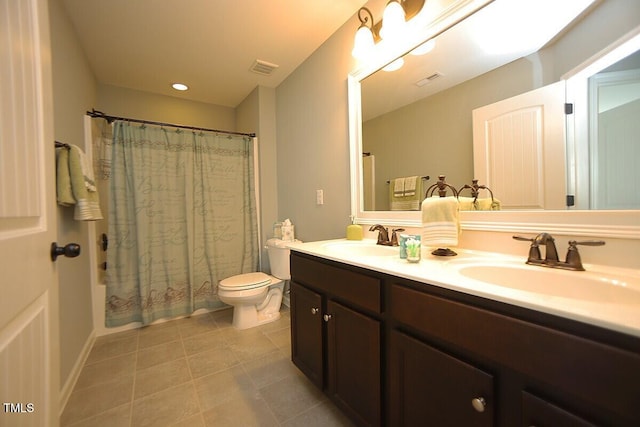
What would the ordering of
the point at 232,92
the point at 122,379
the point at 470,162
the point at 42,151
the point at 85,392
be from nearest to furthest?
1. the point at 42,151
2. the point at 470,162
3. the point at 85,392
4. the point at 122,379
5. the point at 232,92

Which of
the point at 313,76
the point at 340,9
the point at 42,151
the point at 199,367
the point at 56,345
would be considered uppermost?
the point at 340,9

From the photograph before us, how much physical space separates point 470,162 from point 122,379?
2.32 m

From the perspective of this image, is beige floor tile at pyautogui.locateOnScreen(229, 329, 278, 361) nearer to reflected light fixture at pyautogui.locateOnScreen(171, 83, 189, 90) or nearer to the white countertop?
the white countertop

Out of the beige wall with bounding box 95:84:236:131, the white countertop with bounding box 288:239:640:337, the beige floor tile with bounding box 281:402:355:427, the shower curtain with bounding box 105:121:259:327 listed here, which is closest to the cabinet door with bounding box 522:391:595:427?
the white countertop with bounding box 288:239:640:337

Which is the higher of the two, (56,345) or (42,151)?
(42,151)

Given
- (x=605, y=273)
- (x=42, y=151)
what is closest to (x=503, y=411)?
(x=605, y=273)

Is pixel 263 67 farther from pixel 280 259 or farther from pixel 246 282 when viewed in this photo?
pixel 246 282

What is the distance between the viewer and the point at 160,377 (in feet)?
5.04

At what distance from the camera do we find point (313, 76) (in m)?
2.12

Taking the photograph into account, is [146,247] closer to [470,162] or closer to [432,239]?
[432,239]

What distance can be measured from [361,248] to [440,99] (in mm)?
915

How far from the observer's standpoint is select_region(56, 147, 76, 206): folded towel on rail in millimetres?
1401

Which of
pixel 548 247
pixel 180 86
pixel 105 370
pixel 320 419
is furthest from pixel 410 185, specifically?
pixel 180 86

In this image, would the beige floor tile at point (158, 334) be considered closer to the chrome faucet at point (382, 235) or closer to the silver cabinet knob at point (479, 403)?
the chrome faucet at point (382, 235)
